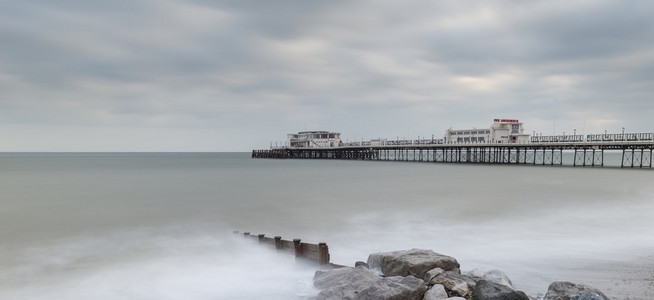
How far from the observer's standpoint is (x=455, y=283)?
6621mm

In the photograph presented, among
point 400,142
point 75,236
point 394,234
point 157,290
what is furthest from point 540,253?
point 400,142

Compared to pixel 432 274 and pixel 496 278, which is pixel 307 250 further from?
pixel 496 278

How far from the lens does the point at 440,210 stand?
17766mm

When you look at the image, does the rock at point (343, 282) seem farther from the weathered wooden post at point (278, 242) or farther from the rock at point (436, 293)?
the weathered wooden post at point (278, 242)

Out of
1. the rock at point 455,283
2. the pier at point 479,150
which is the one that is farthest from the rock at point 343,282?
the pier at point 479,150

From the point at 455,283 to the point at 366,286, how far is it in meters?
1.39

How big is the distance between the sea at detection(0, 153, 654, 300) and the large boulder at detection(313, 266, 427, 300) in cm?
62

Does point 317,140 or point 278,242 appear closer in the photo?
point 278,242

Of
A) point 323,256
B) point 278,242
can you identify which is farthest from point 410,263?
point 278,242

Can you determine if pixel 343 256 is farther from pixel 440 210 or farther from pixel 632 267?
pixel 440 210

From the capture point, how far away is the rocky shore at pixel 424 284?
6047mm

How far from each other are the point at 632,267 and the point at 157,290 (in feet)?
30.1

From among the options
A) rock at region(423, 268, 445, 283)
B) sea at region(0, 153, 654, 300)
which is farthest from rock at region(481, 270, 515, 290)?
sea at region(0, 153, 654, 300)

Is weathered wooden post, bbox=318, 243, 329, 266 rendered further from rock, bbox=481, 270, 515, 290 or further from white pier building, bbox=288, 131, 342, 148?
white pier building, bbox=288, 131, 342, 148
